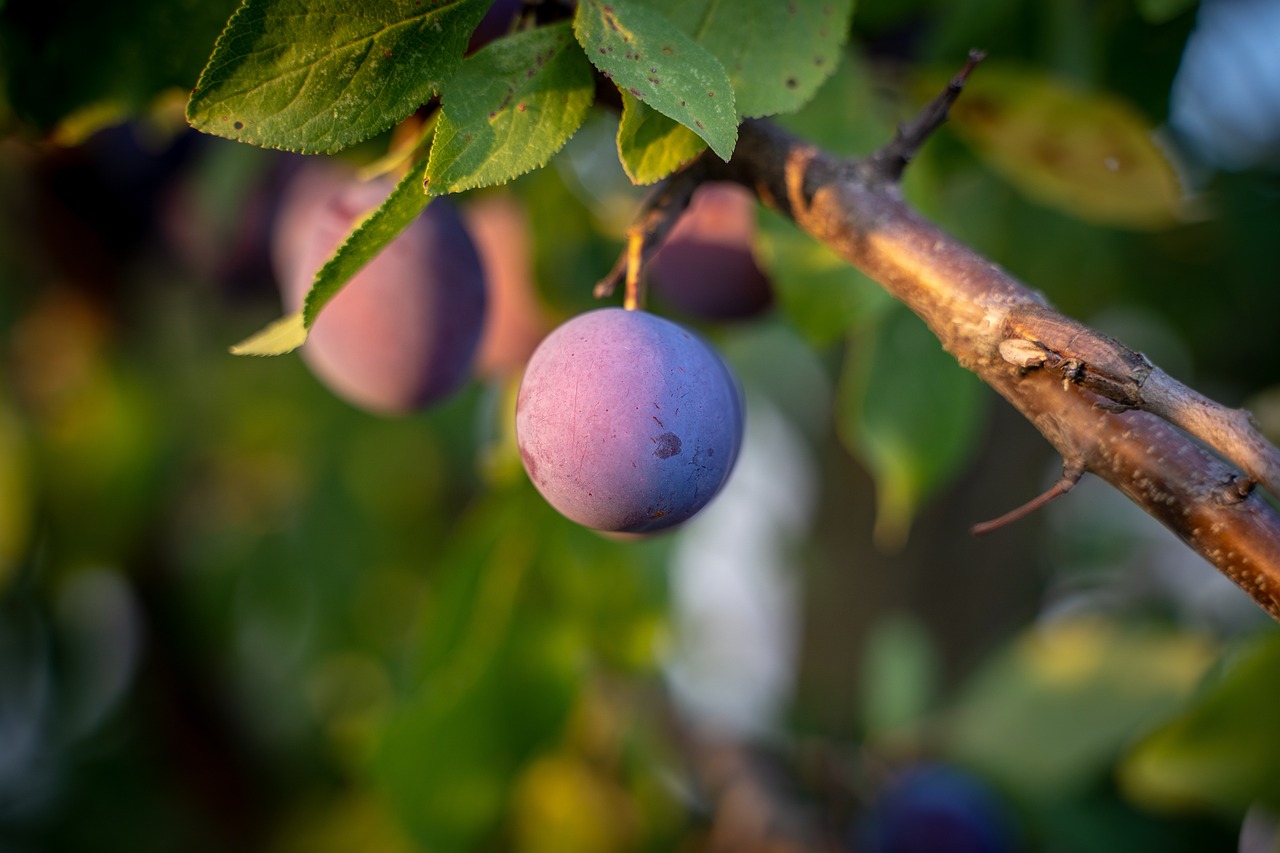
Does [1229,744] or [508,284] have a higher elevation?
[508,284]

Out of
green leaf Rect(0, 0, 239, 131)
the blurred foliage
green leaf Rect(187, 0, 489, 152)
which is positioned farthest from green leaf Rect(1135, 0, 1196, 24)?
green leaf Rect(0, 0, 239, 131)

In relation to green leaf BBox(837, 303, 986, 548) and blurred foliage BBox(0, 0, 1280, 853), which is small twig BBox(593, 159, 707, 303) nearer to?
blurred foliage BBox(0, 0, 1280, 853)

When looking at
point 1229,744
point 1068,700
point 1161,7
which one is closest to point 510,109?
point 1161,7

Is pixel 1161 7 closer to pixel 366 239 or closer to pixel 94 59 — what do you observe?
pixel 366 239

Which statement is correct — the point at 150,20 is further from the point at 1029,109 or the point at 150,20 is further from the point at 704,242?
the point at 1029,109

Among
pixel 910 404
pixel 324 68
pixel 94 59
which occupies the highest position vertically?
pixel 324 68

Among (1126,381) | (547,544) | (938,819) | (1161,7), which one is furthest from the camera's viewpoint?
(938,819)

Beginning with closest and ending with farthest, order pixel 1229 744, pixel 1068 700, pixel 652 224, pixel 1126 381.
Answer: pixel 1126 381 < pixel 652 224 < pixel 1229 744 < pixel 1068 700

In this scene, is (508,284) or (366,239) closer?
(366,239)
